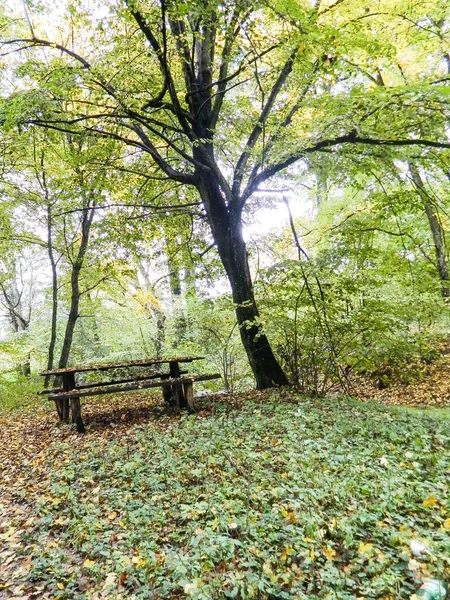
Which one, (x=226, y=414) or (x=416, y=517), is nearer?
(x=416, y=517)

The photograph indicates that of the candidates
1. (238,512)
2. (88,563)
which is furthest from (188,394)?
(88,563)

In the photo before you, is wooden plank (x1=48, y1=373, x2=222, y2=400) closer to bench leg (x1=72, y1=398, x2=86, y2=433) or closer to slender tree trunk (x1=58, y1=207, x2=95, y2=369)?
bench leg (x1=72, y1=398, x2=86, y2=433)

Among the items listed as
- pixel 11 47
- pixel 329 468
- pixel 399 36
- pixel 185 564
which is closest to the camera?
pixel 185 564

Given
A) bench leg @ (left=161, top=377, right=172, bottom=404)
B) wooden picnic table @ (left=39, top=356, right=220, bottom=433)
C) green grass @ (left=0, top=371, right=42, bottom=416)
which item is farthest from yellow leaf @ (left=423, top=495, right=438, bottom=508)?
green grass @ (left=0, top=371, right=42, bottom=416)

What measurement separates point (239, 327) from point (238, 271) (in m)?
1.06

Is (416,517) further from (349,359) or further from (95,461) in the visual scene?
(349,359)

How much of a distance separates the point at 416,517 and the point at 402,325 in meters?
4.08

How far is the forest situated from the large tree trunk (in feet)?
0.13

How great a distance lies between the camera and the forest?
8.24 ft

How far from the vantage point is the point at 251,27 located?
213 inches

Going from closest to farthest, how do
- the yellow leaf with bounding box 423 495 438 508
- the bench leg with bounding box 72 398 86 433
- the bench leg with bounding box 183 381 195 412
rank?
the yellow leaf with bounding box 423 495 438 508 < the bench leg with bounding box 72 398 86 433 < the bench leg with bounding box 183 381 195 412

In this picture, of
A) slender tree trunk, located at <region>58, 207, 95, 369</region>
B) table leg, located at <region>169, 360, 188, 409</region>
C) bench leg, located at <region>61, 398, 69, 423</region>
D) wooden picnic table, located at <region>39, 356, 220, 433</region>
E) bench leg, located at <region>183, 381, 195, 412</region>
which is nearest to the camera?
wooden picnic table, located at <region>39, 356, 220, 433</region>

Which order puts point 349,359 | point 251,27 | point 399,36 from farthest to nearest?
point 399,36, point 349,359, point 251,27

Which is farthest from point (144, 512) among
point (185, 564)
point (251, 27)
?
point (251, 27)
